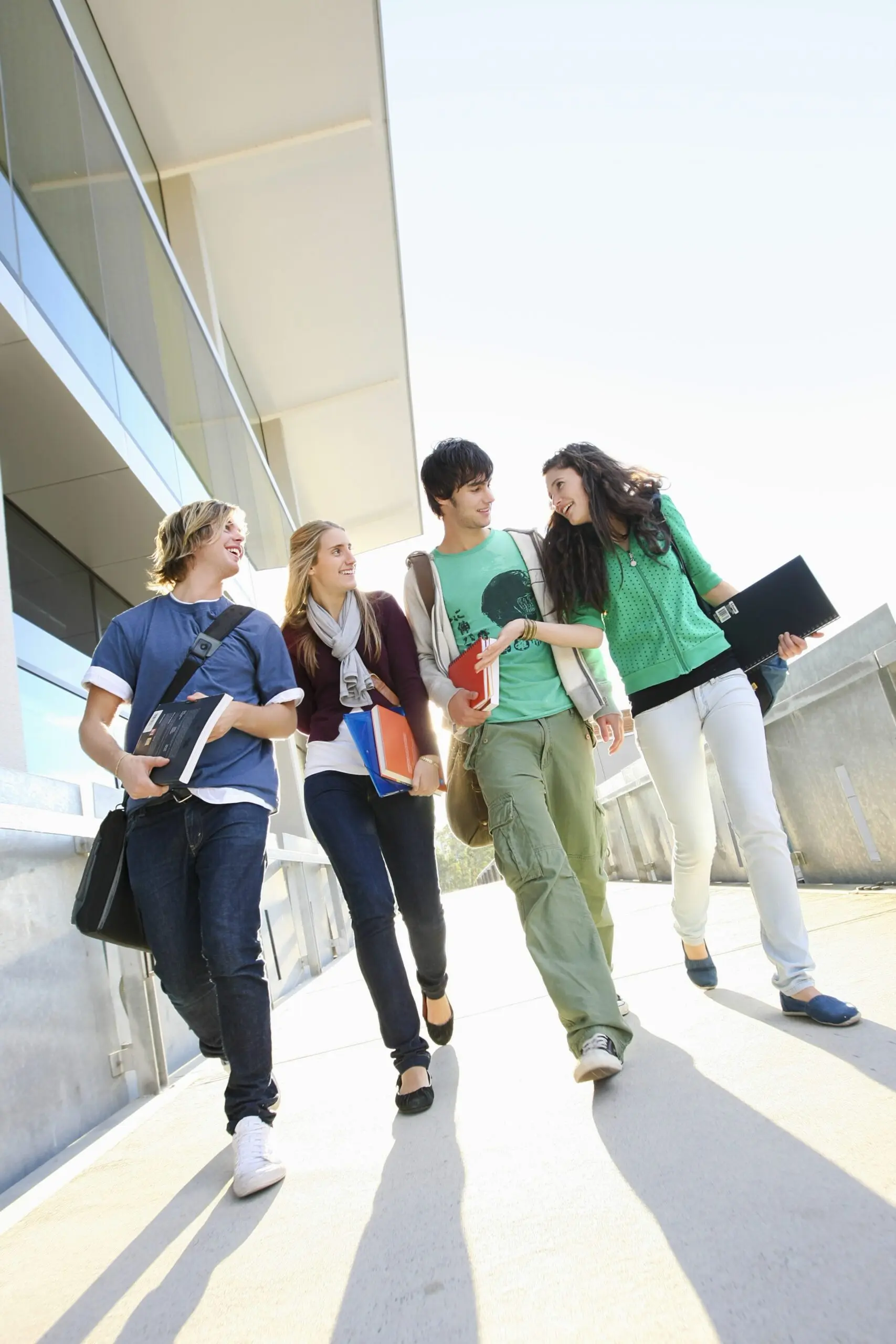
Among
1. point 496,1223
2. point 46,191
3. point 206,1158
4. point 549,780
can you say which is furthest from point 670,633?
point 46,191

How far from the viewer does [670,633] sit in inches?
127

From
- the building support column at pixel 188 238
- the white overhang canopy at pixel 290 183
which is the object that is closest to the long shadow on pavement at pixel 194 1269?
the white overhang canopy at pixel 290 183

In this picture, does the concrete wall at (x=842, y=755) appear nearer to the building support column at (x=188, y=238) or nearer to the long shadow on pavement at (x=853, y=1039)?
the long shadow on pavement at (x=853, y=1039)

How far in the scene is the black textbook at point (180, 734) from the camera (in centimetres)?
259

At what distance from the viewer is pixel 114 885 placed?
2756 millimetres

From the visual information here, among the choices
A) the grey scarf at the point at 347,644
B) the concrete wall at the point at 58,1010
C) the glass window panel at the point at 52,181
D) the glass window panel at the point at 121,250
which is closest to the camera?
the concrete wall at the point at 58,1010

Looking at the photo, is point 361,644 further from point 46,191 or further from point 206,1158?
point 46,191

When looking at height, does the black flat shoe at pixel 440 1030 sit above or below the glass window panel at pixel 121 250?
below

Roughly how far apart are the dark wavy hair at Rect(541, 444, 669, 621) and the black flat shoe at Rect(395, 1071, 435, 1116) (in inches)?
65.0

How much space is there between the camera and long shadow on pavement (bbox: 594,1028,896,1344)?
1189 mm

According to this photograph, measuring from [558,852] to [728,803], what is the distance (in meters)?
0.62

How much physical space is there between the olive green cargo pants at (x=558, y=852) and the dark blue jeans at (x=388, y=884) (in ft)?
1.18

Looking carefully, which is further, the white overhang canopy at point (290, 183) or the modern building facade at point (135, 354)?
the white overhang canopy at point (290, 183)

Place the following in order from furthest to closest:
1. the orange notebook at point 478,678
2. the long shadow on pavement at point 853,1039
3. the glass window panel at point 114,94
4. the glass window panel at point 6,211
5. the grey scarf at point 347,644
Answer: the glass window panel at point 114,94
the glass window panel at point 6,211
the grey scarf at point 347,644
the orange notebook at point 478,678
the long shadow on pavement at point 853,1039
